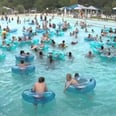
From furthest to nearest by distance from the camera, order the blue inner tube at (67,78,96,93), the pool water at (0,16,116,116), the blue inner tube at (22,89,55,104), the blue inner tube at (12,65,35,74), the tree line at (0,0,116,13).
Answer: the tree line at (0,0,116,13) < the blue inner tube at (12,65,35,74) < the blue inner tube at (67,78,96,93) < the pool water at (0,16,116,116) < the blue inner tube at (22,89,55,104)

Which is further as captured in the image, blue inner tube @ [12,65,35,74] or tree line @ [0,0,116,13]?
tree line @ [0,0,116,13]

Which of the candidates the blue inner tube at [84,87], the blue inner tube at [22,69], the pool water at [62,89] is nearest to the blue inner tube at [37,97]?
the pool water at [62,89]

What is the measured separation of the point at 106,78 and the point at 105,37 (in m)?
15.0

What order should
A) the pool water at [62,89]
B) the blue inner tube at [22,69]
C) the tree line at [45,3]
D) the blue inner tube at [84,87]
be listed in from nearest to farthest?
the pool water at [62,89] → the blue inner tube at [84,87] → the blue inner tube at [22,69] → the tree line at [45,3]

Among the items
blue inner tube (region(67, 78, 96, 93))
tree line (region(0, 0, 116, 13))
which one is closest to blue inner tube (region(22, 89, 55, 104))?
blue inner tube (region(67, 78, 96, 93))

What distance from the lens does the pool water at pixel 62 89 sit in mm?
11223

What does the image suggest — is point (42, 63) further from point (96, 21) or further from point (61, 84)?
point (96, 21)

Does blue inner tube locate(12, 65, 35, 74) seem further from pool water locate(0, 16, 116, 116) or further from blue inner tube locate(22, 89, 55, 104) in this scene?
blue inner tube locate(22, 89, 55, 104)

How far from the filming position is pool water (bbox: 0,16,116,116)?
36.8ft

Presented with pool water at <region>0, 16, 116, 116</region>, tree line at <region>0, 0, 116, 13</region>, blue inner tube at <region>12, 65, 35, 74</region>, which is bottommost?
pool water at <region>0, 16, 116, 116</region>

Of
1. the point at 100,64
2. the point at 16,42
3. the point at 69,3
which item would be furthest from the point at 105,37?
the point at 69,3

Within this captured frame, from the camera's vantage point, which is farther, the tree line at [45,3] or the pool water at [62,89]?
the tree line at [45,3]

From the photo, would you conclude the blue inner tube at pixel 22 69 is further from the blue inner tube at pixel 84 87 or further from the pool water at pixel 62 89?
the blue inner tube at pixel 84 87

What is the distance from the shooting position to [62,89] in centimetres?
1359
